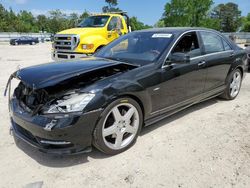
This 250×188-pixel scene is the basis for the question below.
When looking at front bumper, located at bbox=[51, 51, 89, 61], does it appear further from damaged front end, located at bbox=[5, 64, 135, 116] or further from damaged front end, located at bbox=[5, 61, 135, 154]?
damaged front end, located at bbox=[5, 61, 135, 154]

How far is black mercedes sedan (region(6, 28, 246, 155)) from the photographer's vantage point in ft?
9.08

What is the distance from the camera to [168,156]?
10.3ft

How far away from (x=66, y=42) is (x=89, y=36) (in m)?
0.87

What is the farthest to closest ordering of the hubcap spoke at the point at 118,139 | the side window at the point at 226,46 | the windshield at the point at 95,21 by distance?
the windshield at the point at 95,21
the side window at the point at 226,46
the hubcap spoke at the point at 118,139

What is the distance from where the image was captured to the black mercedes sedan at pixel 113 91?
9.08 feet

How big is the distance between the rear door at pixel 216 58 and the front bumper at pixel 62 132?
8.51ft

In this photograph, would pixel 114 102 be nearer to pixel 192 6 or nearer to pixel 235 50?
pixel 235 50

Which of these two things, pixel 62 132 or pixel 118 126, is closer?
pixel 62 132

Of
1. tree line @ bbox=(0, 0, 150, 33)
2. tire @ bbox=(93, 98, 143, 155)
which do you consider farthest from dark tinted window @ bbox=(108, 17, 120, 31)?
tree line @ bbox=(0, 0, 150, 33)

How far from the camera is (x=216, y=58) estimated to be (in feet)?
15.3

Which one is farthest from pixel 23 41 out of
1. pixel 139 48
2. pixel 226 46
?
pixel 139 48

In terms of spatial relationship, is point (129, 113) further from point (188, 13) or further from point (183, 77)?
point (188, 13)

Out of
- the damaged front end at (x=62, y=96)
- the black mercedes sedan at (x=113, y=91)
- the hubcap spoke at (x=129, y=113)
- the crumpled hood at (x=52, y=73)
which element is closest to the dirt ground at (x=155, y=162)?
the black mercedes sedan at (x=113, y=91)

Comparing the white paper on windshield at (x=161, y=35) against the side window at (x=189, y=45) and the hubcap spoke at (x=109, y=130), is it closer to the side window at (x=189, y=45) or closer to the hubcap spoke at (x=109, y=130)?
the side window at (x=189, y=45)
